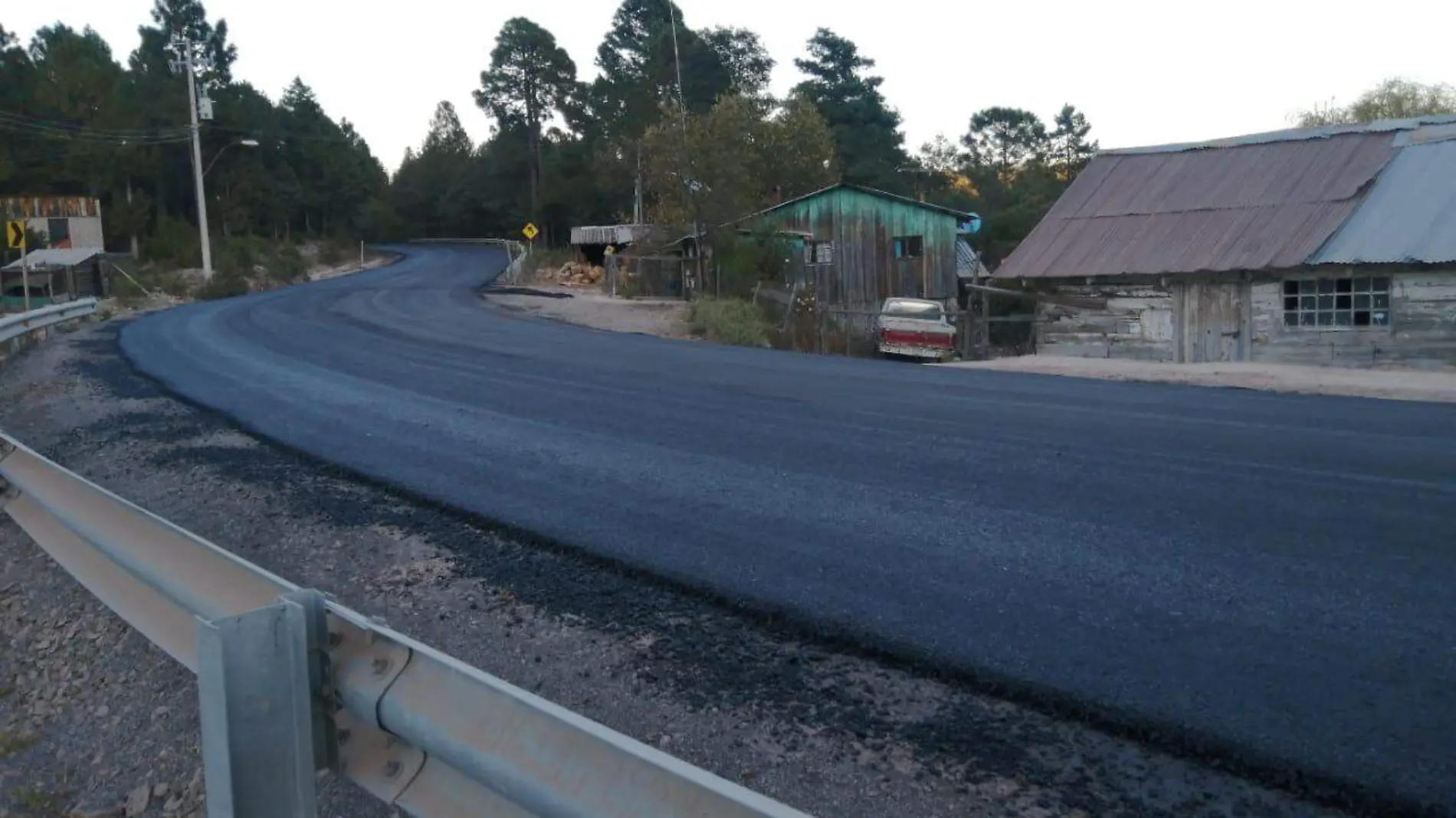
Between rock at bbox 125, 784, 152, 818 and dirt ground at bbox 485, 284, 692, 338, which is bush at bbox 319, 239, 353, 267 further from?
rock at bbox 125, 784, 152, 818

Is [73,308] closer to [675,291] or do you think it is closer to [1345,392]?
[675,291]

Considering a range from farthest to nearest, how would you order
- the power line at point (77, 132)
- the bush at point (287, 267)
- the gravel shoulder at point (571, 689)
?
the power line at point (77, 132), the bush at point (287, 267), the gravel shoulder at point (571, 689)

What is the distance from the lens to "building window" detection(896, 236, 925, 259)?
1697 inches

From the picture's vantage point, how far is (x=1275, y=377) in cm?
1759

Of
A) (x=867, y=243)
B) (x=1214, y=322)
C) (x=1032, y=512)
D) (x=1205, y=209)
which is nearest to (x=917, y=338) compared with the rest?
(x=1214, y=322)

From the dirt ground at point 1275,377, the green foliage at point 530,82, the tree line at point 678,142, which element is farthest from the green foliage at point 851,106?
the dirt ground at point 1275,377

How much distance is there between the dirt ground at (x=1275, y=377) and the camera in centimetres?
1505

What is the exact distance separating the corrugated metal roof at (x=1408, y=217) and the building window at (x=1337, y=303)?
667mm

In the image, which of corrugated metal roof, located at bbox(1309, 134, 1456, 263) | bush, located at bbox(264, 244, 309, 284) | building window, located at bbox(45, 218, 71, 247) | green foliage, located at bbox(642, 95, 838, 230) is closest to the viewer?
corrugated metal roof, located at bbox(1309, 134, 1456, 263)

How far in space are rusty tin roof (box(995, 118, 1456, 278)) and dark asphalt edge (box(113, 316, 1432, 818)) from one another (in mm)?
21544

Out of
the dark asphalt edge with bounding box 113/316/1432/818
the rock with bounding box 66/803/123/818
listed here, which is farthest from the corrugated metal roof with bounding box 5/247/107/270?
the rock with bounding box 66/803/123/818

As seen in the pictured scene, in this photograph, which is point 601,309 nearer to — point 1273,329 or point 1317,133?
point 1273,329

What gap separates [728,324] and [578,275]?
23025mm

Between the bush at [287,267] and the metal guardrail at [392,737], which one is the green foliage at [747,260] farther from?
the metal guardrail at [392,737]
